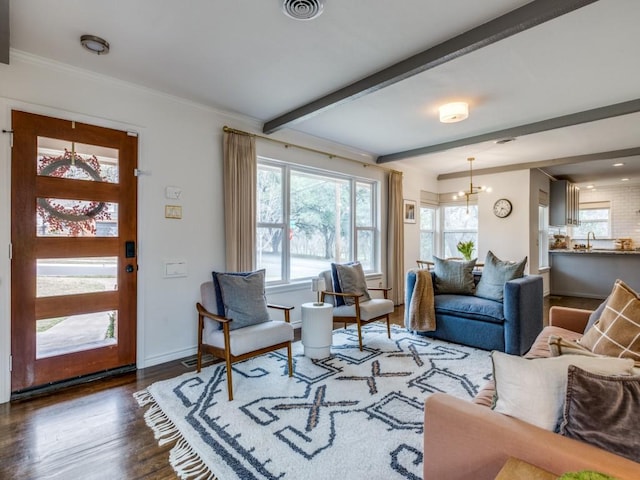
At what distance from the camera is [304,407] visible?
91.4 inches

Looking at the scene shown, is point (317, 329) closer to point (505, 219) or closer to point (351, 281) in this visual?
point (351, 281)

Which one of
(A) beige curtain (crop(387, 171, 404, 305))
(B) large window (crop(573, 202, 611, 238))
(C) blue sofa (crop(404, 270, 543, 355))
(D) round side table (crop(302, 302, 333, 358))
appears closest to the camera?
(D) round side table (crop(302, 302, 333, 358))

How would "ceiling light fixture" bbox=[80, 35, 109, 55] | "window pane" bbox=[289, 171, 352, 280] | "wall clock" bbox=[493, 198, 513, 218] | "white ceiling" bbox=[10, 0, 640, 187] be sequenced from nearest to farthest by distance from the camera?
1. "white ceiling" bbox=[10, 0, 640, 187]
2. "ceiling light fixture" bbox=[80, 35, 109, 55]
3. "window pane" bbox=[289, 171, 352, 280]
4. "wall clock" bbox=[493, 198, 513, 218]

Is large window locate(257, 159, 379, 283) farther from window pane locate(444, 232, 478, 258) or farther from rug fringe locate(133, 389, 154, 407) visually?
window pane locate(444, 232, 478, 258)

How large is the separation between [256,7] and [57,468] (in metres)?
2.80

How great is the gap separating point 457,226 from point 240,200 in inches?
199

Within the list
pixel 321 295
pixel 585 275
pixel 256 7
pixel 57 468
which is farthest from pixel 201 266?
pixel 585 275

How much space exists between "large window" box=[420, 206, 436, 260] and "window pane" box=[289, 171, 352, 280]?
2.23 metres

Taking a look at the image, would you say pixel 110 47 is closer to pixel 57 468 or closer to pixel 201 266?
pixel 201 266

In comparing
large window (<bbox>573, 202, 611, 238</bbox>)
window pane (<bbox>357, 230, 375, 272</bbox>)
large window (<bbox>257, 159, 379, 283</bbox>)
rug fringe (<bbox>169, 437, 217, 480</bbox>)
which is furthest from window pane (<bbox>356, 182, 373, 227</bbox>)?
large window (<bbox>573, 202, 611, 238</bbox>)

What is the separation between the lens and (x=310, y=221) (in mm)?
4762

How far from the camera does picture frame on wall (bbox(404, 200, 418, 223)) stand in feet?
20.6

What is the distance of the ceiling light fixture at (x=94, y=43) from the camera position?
2.30 m

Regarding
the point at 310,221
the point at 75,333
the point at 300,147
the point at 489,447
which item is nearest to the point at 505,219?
the point at 310,221
